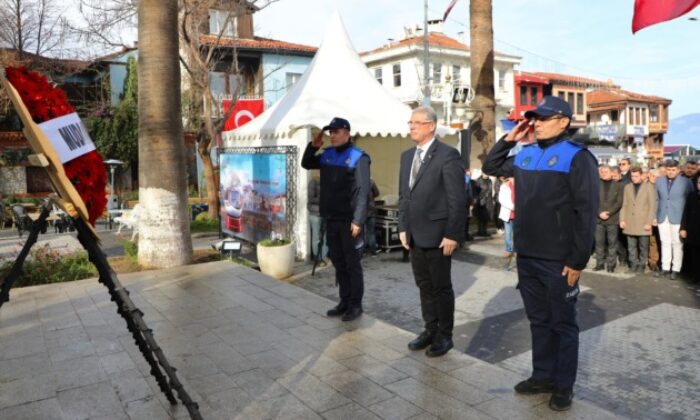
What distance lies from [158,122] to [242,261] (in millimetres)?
2724

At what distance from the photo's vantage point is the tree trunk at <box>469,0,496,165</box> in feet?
46.0

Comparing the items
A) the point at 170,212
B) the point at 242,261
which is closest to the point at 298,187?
the point at 242,261

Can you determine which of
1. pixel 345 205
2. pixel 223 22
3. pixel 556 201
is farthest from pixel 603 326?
pixel 223 22

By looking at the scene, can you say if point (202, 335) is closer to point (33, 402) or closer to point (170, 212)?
point (33, 402)

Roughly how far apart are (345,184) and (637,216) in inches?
233

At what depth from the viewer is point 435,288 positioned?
177 inches

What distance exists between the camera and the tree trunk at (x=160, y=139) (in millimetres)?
8305

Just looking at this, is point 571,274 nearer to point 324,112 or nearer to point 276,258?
point 276,258

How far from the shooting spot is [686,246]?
8.83 metres

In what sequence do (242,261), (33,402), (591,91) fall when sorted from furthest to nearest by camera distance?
(591,91) < (242,261) < (33,402)

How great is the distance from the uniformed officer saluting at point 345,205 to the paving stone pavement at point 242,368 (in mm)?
336

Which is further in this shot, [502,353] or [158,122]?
[158,122]

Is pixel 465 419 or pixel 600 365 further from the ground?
pixel 465 419

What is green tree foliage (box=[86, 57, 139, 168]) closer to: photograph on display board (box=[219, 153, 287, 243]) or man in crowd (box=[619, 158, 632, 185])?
photograph on display board (box=[219, 153, 287, 243])
